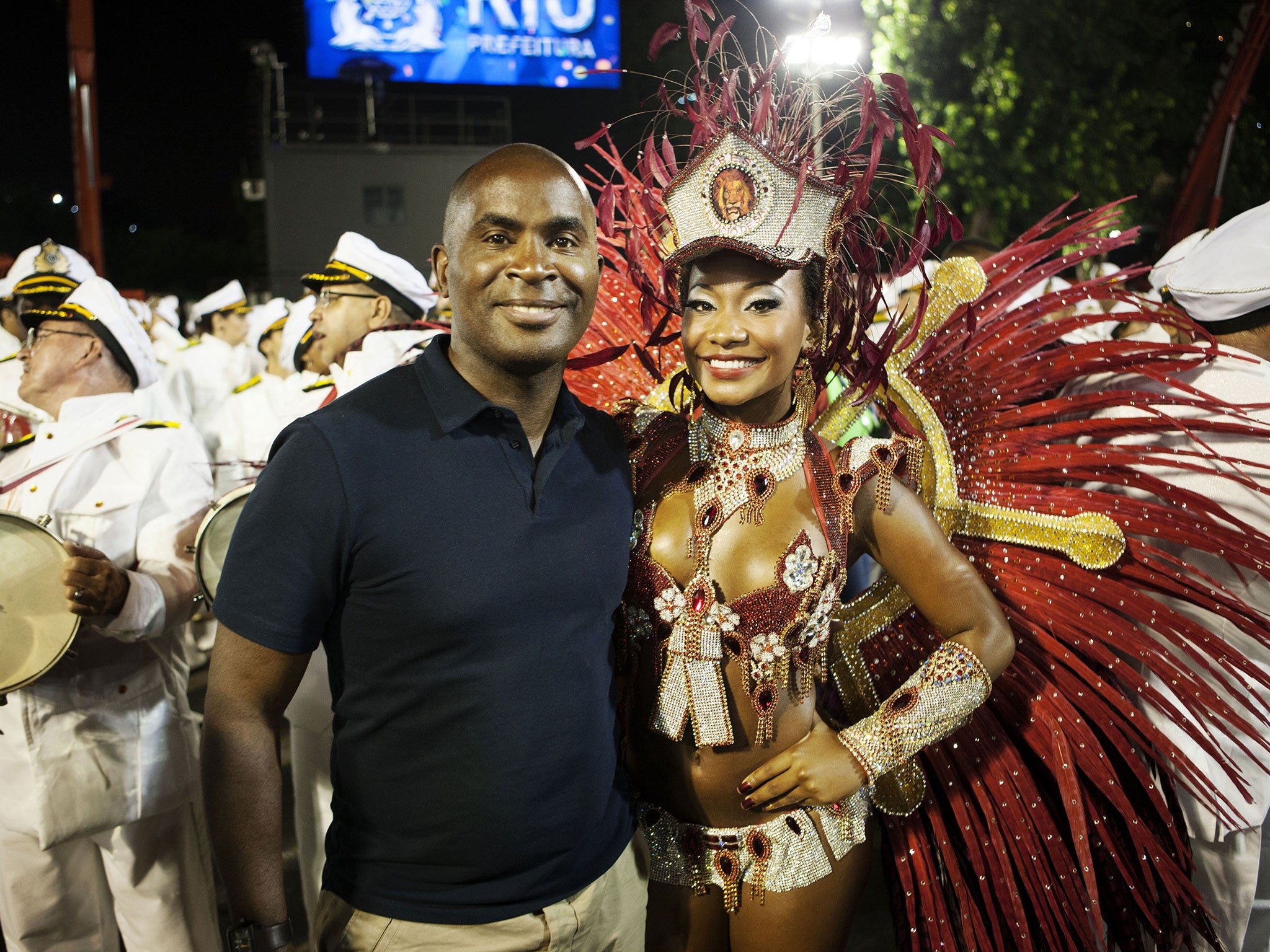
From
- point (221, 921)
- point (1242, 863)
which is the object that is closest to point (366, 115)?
point (221, 921)

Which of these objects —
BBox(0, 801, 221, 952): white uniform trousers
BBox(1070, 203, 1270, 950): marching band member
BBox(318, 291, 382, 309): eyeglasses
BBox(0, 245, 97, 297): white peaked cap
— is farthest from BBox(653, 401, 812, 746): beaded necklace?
BBox(0, 245, 97, 297): white peaked cap

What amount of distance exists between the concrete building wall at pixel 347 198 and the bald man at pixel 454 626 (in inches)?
852

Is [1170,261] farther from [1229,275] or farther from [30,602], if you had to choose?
[30,602]

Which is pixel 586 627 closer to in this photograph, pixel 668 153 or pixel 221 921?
pixel 668 153

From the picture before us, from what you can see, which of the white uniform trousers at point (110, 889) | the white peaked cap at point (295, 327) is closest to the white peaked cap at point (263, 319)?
the white peaked cap at point (295, 327)

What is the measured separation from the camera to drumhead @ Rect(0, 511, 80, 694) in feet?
7.83

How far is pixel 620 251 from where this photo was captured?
111 inches

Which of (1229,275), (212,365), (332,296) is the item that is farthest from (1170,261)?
(212,365)

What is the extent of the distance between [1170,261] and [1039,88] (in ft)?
39.3

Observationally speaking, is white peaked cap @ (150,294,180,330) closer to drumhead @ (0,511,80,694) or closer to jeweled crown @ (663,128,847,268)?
drumhead @ (0,511,80,694)

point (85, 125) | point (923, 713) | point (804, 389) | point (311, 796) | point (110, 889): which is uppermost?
point (85, 125)

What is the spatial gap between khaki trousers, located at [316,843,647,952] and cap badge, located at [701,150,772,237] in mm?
1146

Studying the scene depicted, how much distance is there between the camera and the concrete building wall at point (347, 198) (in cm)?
2244

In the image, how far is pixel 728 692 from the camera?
1873 mm
